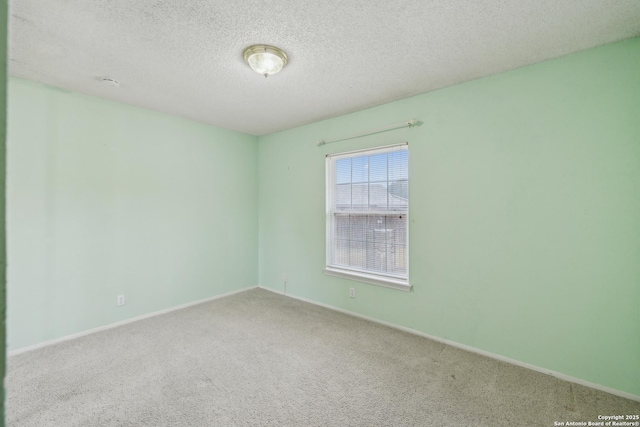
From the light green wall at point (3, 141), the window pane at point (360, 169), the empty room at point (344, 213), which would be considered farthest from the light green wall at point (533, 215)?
the light green wall at point (3, 141)

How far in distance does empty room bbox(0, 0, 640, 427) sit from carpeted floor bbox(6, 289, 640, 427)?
19mm

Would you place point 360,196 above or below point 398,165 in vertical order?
below

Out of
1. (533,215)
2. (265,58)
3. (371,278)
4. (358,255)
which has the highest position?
(265,58)

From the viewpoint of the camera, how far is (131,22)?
1.74 meters

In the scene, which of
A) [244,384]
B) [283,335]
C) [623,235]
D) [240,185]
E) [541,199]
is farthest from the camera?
[240,185]

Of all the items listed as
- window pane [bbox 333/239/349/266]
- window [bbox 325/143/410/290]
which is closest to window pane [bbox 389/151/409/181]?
window [bbox 325/143/410/290]

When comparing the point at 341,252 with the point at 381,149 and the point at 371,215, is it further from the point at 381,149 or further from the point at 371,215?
the point at 381,149

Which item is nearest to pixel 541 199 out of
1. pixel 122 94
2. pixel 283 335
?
pixel 283 335

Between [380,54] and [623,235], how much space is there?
86.1 inches

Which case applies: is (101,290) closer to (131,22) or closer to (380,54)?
(131,22)

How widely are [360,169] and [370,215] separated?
0.60 metres

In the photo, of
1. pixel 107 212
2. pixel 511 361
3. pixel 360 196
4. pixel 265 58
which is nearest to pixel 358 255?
pixel 360 196

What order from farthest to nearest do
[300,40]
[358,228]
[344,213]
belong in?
[344,213] < [358,228] < [300,40]

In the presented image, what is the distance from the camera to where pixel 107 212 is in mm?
2971
